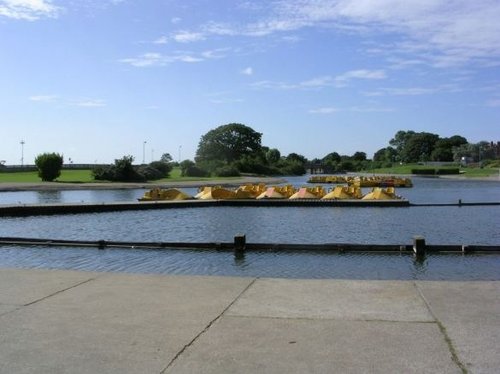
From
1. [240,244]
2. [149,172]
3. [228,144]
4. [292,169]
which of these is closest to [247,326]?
[240,244]

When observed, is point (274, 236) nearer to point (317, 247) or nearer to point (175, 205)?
point (317, 247)

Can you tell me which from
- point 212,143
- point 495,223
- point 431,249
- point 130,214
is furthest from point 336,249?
point 212,143

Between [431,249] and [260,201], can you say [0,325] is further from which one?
[260,201]

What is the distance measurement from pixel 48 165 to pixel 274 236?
54477 mm

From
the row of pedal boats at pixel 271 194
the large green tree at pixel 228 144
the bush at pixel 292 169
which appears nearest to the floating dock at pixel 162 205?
the row of pedal boats at pixel 271 194

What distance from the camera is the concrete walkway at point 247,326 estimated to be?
518cm

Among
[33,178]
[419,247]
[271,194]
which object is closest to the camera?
[419,247]

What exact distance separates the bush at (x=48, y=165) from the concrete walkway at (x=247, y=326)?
215ft

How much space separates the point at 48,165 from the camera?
233ft

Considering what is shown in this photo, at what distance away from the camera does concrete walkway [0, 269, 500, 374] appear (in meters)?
5.18

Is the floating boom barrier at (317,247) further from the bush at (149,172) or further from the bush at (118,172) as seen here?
the bush at (149,172)

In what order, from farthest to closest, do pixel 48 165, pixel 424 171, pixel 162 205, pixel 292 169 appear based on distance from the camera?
1. pixel 292 169
2. pixel 424 171
3. pixel 48 165
4. pixel 162 205

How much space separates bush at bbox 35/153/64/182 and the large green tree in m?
86.3

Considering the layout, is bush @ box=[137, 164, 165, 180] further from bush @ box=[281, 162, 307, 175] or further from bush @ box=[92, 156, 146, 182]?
bush @ box=[281, 162, 307, 175]
